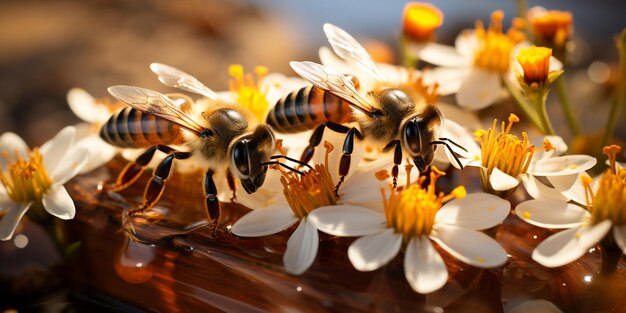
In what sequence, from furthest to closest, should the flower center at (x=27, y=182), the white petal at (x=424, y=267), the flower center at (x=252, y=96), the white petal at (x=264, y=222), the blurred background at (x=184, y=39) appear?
1. the blurred background at (x=184, y=39)
2. the flower center at (x=252, y=96)
3. the flower center at (x=27, y=182)
4. the white petal at (x=264, y=222)
5. the white petal at (x=424, y=267)

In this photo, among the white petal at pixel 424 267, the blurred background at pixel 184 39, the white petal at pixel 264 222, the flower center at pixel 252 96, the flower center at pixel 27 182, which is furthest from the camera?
the blurred background at pixel 184 39

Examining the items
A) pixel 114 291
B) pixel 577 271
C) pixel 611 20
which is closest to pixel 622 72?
pixel 577 271

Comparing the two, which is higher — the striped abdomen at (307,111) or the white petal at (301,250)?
the striped abdomen at (307,111)

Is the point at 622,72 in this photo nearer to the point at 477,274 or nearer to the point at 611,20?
the point at 477,274

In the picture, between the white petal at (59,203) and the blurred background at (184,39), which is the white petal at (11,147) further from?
the blurred background at (184,39)

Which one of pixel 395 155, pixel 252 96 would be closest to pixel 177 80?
pixel 252 96

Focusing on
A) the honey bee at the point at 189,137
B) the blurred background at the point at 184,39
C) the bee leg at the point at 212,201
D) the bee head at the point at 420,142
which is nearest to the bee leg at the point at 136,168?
the honey bee at the point at 189,137

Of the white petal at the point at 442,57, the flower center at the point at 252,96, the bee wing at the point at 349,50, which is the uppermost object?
the bee wing at the point at 349,50
